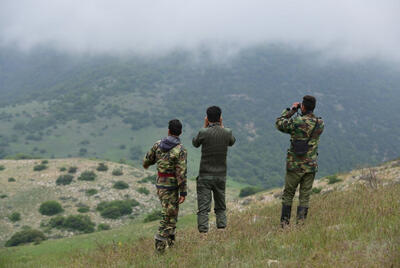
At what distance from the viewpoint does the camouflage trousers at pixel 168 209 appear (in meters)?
7.09

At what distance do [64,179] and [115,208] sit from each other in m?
13.0

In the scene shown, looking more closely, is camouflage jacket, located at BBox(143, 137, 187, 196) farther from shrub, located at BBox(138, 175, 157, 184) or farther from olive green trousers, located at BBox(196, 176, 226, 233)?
shrub, located at BBox(138, 175, 157, 184)

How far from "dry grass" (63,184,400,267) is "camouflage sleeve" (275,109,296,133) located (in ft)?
6.22

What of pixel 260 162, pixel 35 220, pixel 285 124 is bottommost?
pixel 260 162

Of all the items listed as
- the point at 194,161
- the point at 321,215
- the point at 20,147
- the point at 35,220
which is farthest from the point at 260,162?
the point at 321,215

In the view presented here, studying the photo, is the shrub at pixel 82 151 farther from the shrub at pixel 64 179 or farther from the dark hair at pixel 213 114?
the dark hair at pixel 213 114

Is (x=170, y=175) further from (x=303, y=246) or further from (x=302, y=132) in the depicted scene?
(x=302, y=132)

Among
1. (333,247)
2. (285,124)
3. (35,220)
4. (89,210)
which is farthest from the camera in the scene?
(89,210)

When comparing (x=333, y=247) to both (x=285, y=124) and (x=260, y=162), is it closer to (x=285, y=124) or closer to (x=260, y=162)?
(x=285, y=124)

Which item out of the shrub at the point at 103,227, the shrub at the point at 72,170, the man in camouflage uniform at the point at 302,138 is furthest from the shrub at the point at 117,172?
the man in camouflage uniform at the point at 302,138

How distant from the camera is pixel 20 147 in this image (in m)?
177

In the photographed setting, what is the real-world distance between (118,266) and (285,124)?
13.4 ft

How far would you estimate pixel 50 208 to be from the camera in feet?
173

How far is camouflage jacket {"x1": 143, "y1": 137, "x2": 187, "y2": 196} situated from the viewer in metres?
6.95
